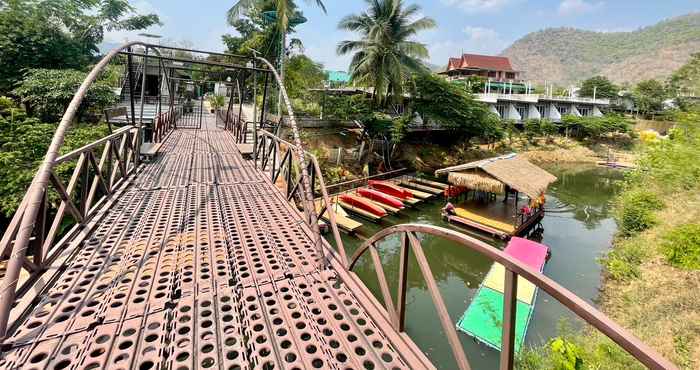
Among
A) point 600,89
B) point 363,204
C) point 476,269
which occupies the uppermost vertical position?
point 600,89

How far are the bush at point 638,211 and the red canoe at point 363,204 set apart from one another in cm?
901

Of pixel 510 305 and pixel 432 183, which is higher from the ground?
pixel 510 305

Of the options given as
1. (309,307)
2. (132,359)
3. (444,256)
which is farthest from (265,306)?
(444,256)

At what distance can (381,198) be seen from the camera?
15.2 m

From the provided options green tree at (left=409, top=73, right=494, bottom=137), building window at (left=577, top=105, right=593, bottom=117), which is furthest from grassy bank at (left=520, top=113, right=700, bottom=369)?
building window at (left=577, top=105, right=593, bottom=117)

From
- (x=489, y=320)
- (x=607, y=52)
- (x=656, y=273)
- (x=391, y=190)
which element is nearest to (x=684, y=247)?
(x=656, y=273)

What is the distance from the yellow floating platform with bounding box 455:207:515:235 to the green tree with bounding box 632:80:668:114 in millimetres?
47650

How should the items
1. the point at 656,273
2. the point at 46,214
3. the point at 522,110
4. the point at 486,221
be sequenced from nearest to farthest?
the point at 46,214 → the point at 656,273 → the point at 486,221 → the point at 522,110

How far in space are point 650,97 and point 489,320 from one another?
181ft

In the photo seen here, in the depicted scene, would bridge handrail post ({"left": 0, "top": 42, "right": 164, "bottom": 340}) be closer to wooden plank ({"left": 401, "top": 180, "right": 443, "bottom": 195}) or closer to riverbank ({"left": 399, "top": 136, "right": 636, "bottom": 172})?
wooden plank ({"left": 401, "top": 180, "right": 443, "bottom": 195})

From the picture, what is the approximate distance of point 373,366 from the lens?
1858mm

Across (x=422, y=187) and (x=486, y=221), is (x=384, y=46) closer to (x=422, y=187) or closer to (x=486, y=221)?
(x=422, y=187)

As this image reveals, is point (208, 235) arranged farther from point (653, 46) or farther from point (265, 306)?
point (653, 46)

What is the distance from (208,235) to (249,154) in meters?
5.36
